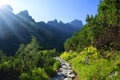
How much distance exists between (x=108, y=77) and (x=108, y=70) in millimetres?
2222

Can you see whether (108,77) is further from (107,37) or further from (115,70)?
(107,37)

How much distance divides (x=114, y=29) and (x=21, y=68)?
13397 mm

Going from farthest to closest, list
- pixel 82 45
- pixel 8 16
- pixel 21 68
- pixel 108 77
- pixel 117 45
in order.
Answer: pixel 8 16 < pixel 82 45 < pixel 21 68 < pixel 108 77 < pixel 117 45

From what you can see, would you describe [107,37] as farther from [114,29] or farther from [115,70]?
[115,70]

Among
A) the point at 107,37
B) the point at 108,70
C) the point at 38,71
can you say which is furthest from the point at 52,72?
the point at 107,37

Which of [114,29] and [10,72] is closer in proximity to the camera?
[114,29]

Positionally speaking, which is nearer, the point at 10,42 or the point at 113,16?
the point at 113,16

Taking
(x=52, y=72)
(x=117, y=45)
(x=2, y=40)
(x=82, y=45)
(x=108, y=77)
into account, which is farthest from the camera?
(x=2, y=40)

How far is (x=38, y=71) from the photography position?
2461cm

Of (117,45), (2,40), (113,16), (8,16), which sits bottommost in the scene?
(117,45)

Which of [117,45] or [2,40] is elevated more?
[2,40]

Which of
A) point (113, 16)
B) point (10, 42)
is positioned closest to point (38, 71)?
point (113, 16)

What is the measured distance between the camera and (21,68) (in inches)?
935

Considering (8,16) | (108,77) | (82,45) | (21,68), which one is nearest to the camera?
→ (108,77)
